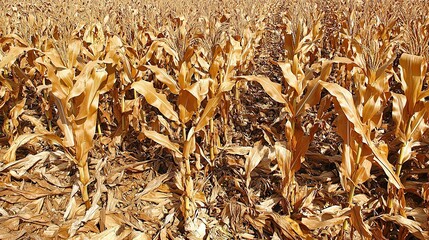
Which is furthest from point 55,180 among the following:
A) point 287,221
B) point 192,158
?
point 287,221

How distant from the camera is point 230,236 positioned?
A: 9.41ft

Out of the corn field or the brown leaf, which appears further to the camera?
the brown leaf

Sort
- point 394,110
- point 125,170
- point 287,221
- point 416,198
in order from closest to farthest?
point 394,110, point 287,221, point 416,198, point 125,170

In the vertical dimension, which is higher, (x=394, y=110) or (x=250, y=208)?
(x=394, y=110)

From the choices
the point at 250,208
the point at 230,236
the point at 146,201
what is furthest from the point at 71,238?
the point at 250,208

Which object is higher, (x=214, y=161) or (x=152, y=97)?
(x=152, y=97)

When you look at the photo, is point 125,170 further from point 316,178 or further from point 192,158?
point 316,178

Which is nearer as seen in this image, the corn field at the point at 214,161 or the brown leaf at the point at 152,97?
the corn field at the point at 214,161

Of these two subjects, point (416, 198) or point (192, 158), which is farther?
point (192, 158)

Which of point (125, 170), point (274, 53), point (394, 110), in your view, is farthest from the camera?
point (274, 53)

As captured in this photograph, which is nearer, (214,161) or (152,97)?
(152,97)

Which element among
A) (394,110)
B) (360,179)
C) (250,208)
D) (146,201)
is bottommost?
(146,201)

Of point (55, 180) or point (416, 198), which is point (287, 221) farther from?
point (55, 180)

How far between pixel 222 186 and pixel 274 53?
5.88 m
